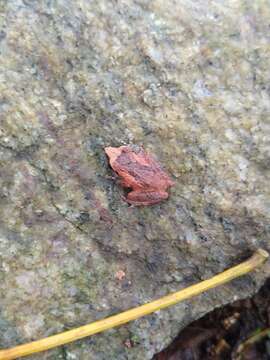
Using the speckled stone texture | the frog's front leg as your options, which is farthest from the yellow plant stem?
the frog's front leg

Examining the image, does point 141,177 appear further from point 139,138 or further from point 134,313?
point 134,313

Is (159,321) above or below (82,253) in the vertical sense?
below

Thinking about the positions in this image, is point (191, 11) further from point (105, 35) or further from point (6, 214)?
point (6, 214)

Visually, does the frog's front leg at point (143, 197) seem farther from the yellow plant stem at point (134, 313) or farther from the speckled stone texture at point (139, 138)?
the yellow plant stem at point (134, 313)

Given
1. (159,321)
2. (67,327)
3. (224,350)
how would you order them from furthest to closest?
(224,350) < (159,321) < (67,327)

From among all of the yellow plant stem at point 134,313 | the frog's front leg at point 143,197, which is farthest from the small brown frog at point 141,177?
the yellow plant stem at point 134,313

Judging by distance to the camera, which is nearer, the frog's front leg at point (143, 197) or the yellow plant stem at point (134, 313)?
the yellow plant stem at point (134, 313)

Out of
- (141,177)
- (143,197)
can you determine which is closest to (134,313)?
(143,197)

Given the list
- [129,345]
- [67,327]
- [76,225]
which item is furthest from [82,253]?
[129,345]
